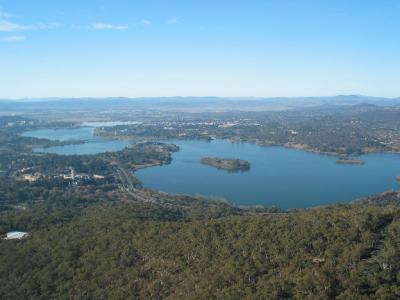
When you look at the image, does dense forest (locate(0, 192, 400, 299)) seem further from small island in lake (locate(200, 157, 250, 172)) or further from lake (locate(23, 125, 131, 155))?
lake (locate(23, 125, 131, 155))

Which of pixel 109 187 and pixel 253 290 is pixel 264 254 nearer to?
pixel 253 290

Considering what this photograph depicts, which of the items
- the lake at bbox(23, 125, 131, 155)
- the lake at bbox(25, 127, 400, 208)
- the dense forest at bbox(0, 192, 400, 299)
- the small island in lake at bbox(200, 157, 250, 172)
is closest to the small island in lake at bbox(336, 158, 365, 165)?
the lake at bbox(25, 127, 400, 208)

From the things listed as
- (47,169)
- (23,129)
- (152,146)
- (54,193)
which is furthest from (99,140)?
(54,193)

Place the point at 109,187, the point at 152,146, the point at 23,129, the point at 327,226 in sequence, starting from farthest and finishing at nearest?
the point at 23,129 → the point at 152,146 → the point at 109,187 → the point at 327,226

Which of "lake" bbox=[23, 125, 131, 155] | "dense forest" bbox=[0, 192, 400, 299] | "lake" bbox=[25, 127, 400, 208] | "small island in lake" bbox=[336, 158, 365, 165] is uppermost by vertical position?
"dense forest" bbox=[0, 192, 400, 299]

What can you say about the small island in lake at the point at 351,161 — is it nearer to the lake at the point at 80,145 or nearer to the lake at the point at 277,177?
the lake at the point at 277,177

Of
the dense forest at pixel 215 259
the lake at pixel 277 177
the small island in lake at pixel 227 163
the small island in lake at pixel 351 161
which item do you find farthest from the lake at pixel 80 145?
the dense forest at pixel 215 259

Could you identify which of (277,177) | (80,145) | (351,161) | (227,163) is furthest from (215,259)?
(80,145)
